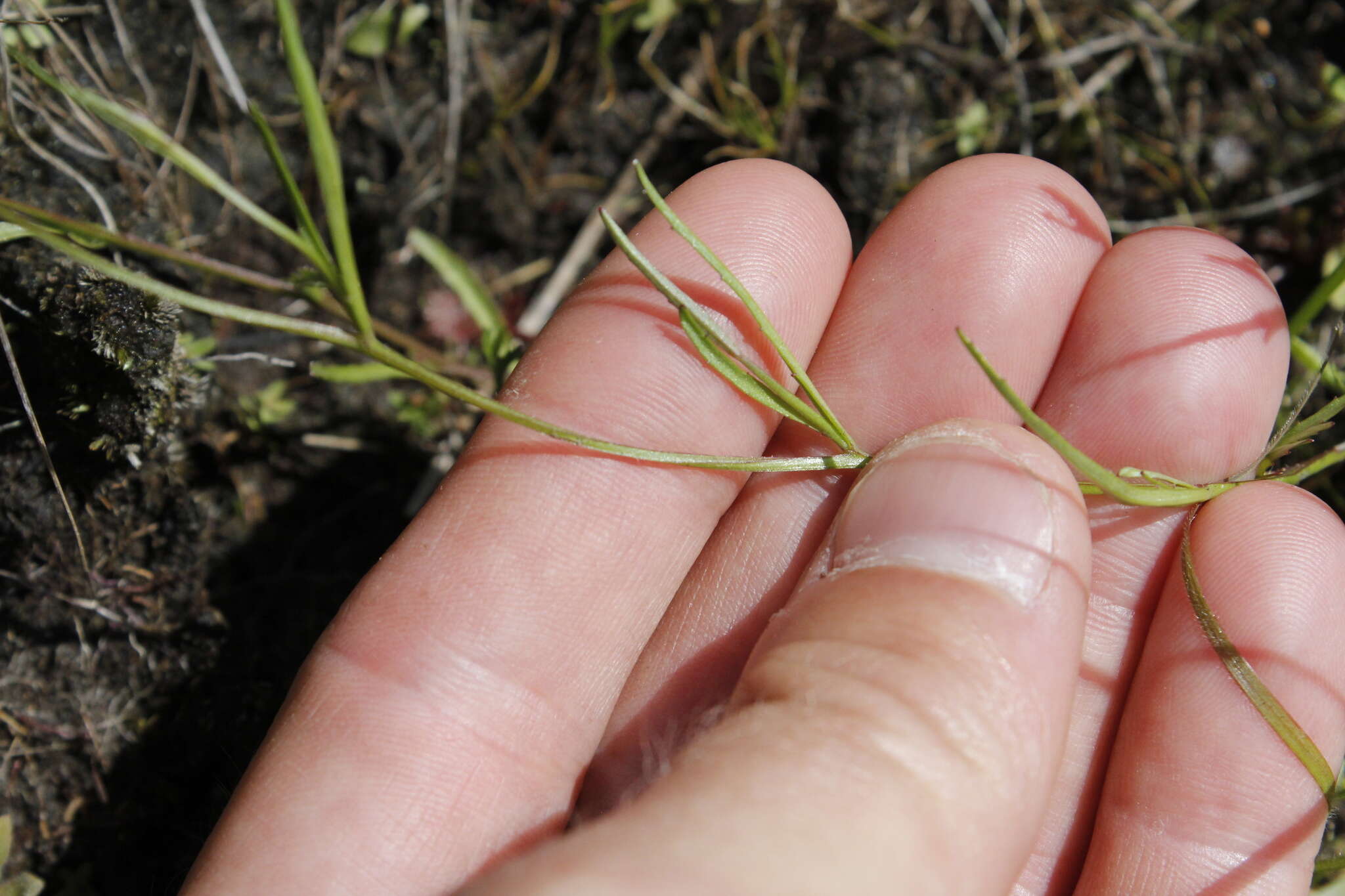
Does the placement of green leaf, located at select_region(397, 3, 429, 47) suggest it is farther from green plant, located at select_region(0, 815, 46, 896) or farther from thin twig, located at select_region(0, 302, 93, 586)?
green plant, located at select_region(0, 815, 46, 896)

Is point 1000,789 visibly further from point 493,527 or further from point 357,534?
point 357,534

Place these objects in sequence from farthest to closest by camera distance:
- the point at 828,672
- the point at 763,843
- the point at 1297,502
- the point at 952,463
A: the point at 1297,502 → the point at 952,463 → the point at 828,672 → the point at 763,843

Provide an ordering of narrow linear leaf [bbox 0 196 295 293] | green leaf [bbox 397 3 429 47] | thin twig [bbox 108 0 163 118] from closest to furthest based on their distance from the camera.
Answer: narrow linear leaf [bbox 0 196 295 293] < thin twig [bbox 108 0 163 118] < green leaf [bbox 397 3 429 47]

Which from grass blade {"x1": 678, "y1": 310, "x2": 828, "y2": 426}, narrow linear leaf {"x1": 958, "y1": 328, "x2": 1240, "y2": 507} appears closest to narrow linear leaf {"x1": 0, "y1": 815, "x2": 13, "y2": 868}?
grass blade {"x1": 678, "y1": 310, "x2": 828, "y2": 426}

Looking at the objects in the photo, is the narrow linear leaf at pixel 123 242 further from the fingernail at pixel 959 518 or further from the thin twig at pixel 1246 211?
the thin twig at pixel 1246 211

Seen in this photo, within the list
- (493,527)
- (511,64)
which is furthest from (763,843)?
(511,64)

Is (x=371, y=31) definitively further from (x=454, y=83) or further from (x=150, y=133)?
(x=150, y=133)

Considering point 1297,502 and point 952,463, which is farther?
point 1297,502
